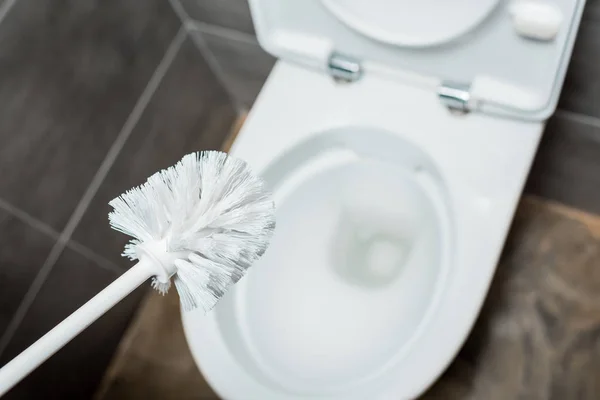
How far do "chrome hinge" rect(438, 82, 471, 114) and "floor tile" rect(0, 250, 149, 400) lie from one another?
601mm

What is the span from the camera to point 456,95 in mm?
725

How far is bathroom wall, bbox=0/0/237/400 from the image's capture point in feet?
2.66

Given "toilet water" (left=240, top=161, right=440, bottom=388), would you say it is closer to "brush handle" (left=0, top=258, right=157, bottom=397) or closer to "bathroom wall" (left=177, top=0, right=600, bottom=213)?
"bathroom wall" (left=177, top=0, right=600, bottom=213)

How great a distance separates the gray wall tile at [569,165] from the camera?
2.84 ft

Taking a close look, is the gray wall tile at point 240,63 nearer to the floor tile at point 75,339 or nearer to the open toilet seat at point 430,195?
the open toilet seat at point 430,195

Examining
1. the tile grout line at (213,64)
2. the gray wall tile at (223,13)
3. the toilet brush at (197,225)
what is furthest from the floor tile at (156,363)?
the toilet brush at (197,225)

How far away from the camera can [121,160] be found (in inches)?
39.8

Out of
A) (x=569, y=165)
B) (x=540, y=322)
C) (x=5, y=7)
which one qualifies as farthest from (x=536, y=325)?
(x=5, y=7)

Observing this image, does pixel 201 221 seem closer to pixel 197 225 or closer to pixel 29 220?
pixel 197 225

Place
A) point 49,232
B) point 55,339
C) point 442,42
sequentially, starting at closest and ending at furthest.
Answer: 1. point 55,339
2. point 442,42
3. point 49,232

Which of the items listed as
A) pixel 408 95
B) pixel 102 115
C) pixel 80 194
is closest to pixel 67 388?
pixel 80 194

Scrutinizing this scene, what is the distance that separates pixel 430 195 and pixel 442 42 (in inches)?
7.7

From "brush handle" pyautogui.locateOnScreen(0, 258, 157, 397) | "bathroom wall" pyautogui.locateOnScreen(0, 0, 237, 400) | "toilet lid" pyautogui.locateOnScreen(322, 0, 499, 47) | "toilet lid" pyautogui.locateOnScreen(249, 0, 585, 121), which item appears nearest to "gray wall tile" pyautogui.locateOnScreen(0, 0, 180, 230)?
"bathroom wall" pyautogui.locateOnScreen(0, 0, 237, 400)

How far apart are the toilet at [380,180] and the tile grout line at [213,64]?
1.01ft
